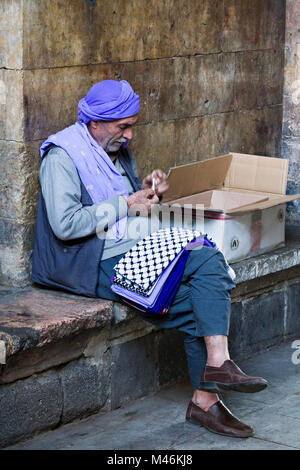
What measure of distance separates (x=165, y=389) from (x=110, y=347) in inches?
20.8

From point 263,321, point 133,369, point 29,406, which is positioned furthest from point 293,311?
point 29,406

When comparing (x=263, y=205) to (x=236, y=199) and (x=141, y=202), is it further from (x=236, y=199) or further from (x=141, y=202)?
(x=141, y=202)

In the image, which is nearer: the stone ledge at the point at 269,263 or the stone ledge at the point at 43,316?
the stone ledge at the point at 43,316

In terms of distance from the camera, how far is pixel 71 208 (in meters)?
4.06

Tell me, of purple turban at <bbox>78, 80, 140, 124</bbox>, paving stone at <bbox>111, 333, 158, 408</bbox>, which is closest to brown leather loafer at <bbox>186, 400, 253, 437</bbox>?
paving stone at <bbox>111, 333, 158, 408</bbox>

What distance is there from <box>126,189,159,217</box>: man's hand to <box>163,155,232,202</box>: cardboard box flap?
361 millimetres

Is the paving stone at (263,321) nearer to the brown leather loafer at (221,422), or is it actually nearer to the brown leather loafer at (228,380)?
the brown leather loafer at (221,422)

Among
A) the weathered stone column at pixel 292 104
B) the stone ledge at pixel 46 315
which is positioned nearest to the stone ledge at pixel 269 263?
the weathered stone column at pixel 292 104

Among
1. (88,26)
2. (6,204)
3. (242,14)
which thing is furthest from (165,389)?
(242,14)

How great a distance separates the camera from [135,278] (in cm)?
399

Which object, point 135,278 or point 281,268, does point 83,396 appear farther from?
point 281,268

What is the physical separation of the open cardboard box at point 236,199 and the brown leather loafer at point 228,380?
2.95 feet

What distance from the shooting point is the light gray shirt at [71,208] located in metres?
4.04

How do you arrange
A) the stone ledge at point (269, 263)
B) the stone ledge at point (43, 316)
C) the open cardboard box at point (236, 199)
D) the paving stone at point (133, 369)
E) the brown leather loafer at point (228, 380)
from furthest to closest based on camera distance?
the stone ledge at point (269, 263) → the open cardboard box at point (236, 199) → the paving stone at point (133, 369) → the brown leather loafer at point (228, 380) → the stone ledge at point (43, 316)
